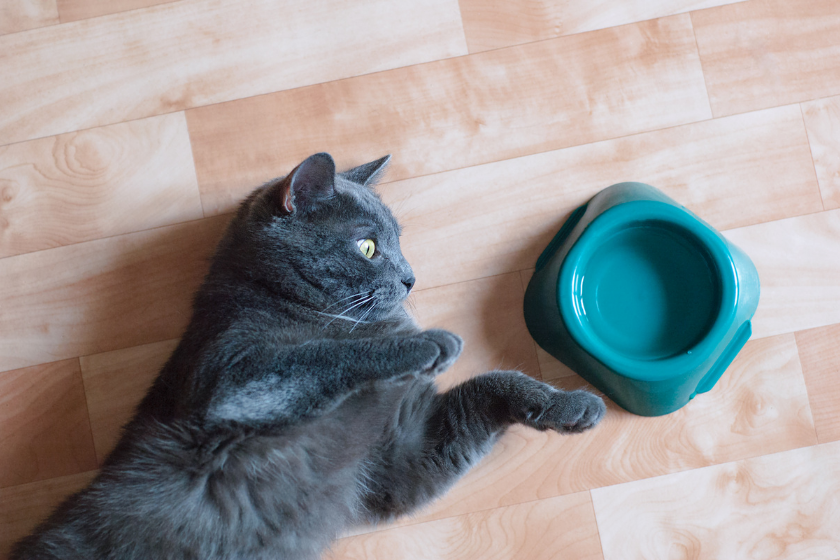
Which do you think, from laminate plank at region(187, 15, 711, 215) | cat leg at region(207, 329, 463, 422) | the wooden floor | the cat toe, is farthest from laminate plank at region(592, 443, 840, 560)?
laminate plank at region(187, 15, 711, 215)

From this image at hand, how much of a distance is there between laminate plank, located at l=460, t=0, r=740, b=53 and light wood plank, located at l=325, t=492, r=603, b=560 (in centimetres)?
115

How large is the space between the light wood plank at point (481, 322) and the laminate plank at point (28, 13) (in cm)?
116

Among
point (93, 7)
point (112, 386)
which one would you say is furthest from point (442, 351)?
point (93, 7)

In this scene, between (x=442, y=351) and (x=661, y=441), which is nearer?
(x=442, y=351)

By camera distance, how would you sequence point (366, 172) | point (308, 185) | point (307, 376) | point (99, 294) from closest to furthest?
1. point (307, 376)
2. point (308, 185)
3. point (366, 172)
4. point (99, 294)

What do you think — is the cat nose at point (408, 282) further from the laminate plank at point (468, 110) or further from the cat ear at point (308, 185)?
the laminate plank at point (468, 110)

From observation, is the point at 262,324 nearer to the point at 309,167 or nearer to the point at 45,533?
the point at 309,167

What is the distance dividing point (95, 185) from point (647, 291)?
1.37 m

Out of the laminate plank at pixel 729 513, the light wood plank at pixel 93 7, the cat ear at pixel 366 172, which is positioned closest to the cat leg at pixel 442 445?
the laminate plank at pixel 729 513

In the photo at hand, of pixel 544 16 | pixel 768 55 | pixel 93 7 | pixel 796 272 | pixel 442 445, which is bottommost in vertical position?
pixel 442 445

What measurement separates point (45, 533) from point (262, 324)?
0.58 metres

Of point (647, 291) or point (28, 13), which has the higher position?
point (28, 13)

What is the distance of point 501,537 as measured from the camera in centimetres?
137

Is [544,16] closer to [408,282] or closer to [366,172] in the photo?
[366,172]
